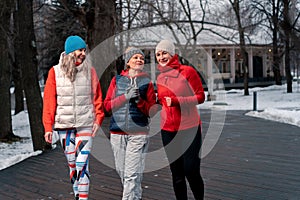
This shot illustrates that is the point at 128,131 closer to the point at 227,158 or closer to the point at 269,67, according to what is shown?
the point at 227,158

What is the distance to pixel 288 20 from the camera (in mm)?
29547

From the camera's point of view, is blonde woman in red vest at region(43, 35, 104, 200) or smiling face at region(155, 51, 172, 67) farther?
blonde woman in red vest at region(43, 35, 104, 200)

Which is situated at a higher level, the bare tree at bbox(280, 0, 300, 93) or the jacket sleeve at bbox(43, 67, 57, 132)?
the bare tree at bbox(280, 0, 300, 93)

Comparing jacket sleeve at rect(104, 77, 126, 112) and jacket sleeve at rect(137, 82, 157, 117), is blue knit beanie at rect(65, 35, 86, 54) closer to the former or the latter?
jacket sleeve at rect(104, 77, 126, 112)

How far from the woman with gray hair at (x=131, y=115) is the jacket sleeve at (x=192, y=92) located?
38 cm

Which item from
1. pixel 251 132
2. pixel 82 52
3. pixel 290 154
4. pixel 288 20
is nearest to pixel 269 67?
pixel 288 20

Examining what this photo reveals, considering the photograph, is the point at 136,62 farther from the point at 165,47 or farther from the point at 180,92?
the point at 180,92

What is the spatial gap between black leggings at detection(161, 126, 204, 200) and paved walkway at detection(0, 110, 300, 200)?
0.95m

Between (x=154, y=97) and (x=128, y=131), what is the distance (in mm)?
458

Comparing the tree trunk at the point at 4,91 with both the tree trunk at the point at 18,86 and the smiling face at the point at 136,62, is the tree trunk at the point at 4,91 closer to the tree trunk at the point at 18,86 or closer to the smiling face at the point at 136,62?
the tree trunk at the point at 18,86

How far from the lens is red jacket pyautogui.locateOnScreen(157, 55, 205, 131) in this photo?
4469 millimetres

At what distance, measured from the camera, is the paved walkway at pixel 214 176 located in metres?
5.75

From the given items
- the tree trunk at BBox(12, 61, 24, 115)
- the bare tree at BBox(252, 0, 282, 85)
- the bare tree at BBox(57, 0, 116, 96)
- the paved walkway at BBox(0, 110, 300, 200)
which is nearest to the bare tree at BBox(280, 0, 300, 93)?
the bare tree at BBox(252, 0, 282, 85)

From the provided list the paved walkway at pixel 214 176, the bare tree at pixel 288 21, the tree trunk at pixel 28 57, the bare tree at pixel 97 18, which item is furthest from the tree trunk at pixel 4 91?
the bare tree at pixel 288 21
